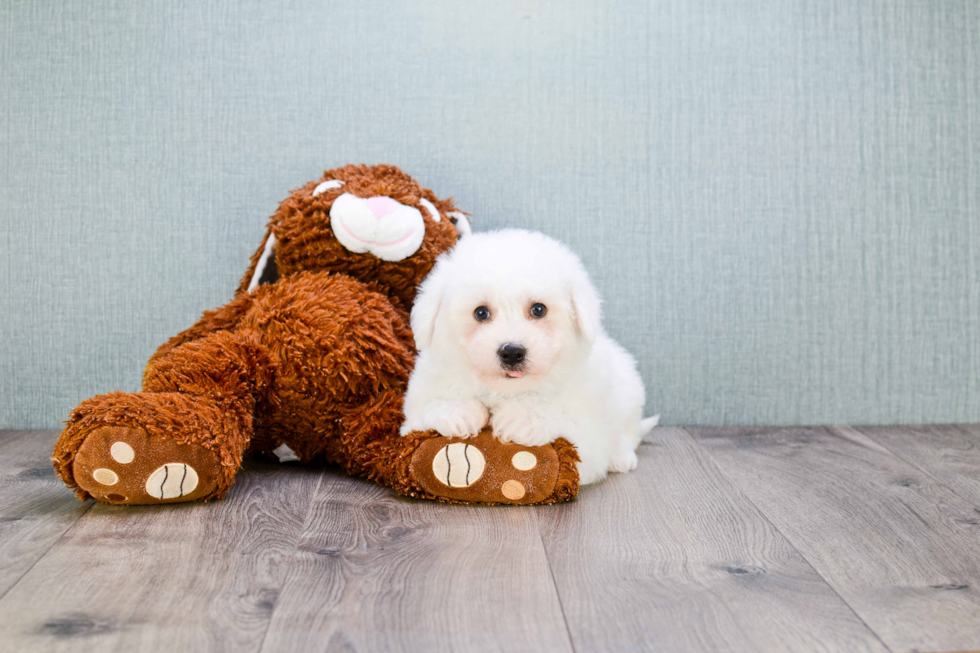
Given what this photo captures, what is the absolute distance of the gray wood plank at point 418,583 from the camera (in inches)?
34.9

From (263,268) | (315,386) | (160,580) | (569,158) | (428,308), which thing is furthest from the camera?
(569,158)

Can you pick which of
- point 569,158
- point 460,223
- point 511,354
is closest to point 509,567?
point 511,354

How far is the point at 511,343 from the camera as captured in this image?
1273mm

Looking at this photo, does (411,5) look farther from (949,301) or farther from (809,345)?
(949,301)

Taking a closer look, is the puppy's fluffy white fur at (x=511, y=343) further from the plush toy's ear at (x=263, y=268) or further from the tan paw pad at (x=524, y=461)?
the plush toy's ear at (x=263, y=268)

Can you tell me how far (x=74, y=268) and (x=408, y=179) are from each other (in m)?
0.81

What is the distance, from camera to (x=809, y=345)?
77.7 inches

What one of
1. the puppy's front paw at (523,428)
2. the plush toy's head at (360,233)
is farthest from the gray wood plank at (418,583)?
the plush toy's head at (360,233)

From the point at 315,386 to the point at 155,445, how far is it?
1.04 ft

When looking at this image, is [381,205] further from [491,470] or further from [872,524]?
[872,524]

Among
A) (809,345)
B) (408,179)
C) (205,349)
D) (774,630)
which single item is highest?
(408,179)

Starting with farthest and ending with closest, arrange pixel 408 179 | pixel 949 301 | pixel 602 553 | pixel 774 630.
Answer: pixel 949 301 < pixel 408 179 < pixel 602 553 < pixel 774 630

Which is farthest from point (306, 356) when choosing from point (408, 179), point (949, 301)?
point (949, 301)

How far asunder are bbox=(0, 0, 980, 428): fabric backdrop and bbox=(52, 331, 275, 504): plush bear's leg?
60cm
